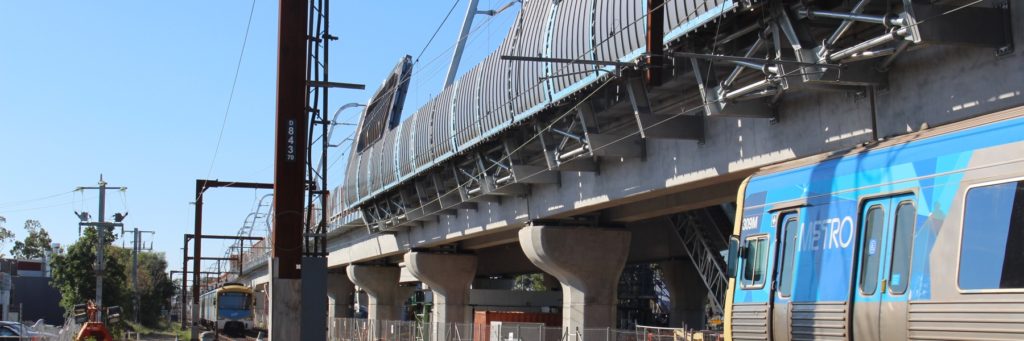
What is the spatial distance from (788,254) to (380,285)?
4744 centimetres

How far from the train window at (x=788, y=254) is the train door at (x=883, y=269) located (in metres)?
1.25

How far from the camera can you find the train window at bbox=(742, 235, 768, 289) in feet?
41.3

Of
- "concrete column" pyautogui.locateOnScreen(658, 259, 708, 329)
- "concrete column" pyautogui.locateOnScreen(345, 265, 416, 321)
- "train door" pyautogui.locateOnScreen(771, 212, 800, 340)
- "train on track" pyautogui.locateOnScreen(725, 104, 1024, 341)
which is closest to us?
"train on track" pyautogui.locateOnScreen(725, 104, 1024, 341)

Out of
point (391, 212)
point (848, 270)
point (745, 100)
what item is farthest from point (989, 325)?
point (391, 212)

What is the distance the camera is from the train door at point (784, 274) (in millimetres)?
11891

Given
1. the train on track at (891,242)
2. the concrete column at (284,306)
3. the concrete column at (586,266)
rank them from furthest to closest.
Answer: the concrete column at (586,266) → the concrete column at (284,306) → the train on track at (891,242)

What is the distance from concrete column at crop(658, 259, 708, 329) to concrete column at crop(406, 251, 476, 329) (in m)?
8.64

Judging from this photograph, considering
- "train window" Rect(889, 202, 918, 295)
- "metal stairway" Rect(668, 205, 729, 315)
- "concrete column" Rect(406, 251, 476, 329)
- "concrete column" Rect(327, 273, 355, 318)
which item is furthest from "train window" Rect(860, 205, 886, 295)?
"concrete column" Rect(327, 273, 355, 318)

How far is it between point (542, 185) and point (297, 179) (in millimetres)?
12274

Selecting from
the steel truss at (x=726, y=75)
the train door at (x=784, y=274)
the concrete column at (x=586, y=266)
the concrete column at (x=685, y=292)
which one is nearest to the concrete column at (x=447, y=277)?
the concrete column at (x=685, y=292)

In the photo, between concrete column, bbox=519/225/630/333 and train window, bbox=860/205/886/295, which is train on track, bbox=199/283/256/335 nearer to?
concrete column, bbox=519/225/630/333

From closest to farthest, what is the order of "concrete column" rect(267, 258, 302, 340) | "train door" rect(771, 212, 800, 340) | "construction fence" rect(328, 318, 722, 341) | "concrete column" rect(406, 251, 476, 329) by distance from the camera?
"train door" rect(771, 212, 800, 340) < "concrete column" rect(267, 258, 302, 340) < "construction fence" rect(328, 318, 722, 341) < "concrete column" rect(406, 251, 476, 329)

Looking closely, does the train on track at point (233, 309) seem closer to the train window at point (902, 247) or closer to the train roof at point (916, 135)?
the train roof at point (916, 135)

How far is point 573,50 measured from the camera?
2089 cm
